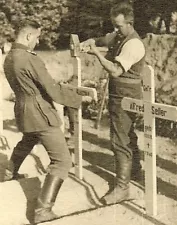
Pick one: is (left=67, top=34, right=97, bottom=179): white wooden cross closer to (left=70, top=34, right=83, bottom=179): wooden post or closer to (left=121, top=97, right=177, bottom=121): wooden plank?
(left=70, top=34, right=83, bottom=179): wooden post

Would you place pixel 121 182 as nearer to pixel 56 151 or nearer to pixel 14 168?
pixel 56 151

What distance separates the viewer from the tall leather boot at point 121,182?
1.79 metres

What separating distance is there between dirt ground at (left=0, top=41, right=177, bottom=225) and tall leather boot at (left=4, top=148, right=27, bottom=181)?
0.05 metres

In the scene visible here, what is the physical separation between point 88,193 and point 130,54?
0.50m

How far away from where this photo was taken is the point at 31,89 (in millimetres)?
1662

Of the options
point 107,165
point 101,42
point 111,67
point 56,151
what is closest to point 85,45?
point 101,42

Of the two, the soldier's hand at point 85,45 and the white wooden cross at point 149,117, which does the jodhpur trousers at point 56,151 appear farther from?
the soldier's hand at point 85,45

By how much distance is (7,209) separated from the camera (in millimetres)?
1757

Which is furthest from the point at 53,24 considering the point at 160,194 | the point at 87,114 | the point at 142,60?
the point at 87,114

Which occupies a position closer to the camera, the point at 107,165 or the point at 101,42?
the point at 101,42

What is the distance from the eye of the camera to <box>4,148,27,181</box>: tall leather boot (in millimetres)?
1910

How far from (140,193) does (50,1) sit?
0.72 metres

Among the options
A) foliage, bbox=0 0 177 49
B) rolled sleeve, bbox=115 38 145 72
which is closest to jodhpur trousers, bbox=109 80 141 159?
rolled sleeve, bbox=115 38 145 72

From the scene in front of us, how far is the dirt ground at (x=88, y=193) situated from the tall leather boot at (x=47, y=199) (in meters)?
0.03
